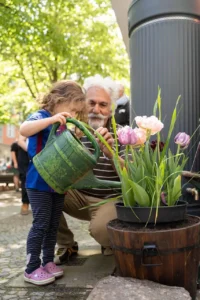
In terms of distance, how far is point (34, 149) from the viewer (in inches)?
101

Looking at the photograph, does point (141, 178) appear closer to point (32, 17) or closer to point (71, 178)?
point (71, 178)

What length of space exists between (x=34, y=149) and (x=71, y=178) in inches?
23.9

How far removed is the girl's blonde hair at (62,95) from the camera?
8.74ft

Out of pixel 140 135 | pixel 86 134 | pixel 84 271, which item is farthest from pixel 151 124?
pixel 84 271

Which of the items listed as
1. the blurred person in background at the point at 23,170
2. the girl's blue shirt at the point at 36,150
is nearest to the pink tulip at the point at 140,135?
the girl's blue shirt at the point at 36,150

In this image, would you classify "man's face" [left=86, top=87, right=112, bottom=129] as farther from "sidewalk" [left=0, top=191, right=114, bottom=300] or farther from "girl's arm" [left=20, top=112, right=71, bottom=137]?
"sidewalk" [left=0, top=191, right=114, bottom=300]

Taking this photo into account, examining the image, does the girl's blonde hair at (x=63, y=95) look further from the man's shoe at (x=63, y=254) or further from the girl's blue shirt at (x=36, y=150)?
the man's shoe at (x=63, y=254)

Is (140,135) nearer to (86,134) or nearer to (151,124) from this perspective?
(151,124)

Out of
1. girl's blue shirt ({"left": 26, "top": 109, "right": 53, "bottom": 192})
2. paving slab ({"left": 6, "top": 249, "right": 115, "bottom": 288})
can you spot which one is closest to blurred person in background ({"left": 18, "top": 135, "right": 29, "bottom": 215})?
paving slab ({"left": 6, "top": 249, "right": 115, "bottom": 288})

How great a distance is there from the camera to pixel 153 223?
1.84 meters

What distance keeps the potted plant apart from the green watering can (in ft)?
0.58

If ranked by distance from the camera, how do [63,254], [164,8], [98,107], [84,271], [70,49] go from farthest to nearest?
[70,49] < [63,254] < [98,107] < [84,271] < [164,8]

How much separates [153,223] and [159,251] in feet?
0.45

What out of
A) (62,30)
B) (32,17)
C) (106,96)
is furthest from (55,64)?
(106,96)
